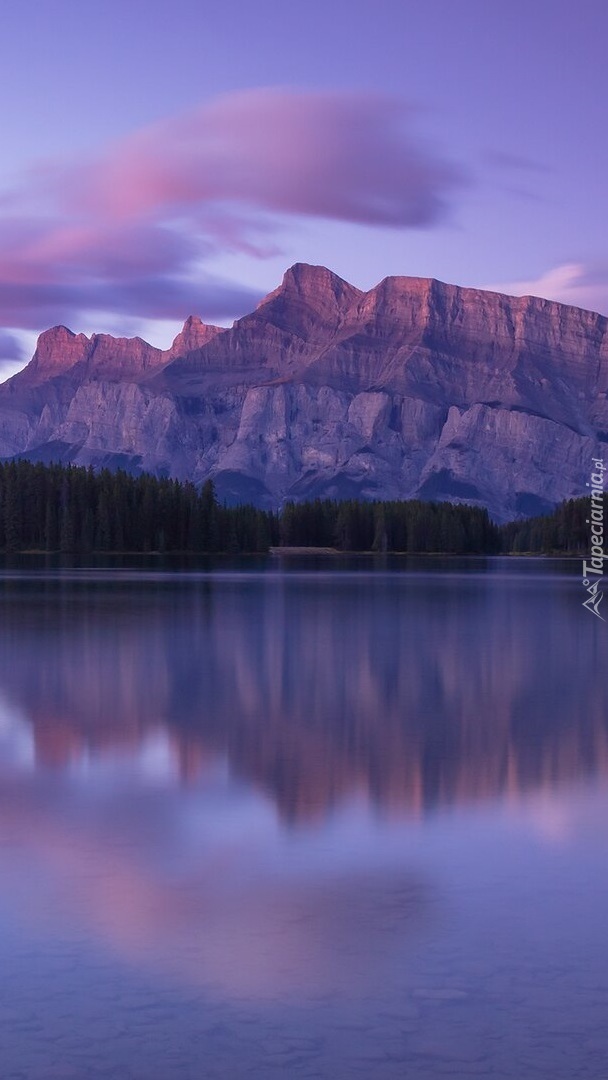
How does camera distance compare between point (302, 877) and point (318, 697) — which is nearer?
point (302, 877)

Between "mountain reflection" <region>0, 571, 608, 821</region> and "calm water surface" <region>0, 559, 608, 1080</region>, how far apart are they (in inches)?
6.2

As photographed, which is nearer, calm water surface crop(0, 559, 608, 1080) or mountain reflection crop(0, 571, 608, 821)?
calm water surface crop(0, 559, 608, 1080)

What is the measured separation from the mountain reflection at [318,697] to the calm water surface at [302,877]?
16cm

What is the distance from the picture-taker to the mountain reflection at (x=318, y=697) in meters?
23.6

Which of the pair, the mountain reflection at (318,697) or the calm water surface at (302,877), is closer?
the calm water surface at (302,877)

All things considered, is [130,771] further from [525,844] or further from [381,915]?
[381,915]

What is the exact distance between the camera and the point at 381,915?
45.9 ft

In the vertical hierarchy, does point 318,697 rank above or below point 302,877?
below

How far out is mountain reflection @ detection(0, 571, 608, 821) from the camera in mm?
23578

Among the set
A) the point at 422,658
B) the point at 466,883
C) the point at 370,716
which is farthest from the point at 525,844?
the point at 422,658

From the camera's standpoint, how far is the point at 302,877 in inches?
618

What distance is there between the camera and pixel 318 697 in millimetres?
34875

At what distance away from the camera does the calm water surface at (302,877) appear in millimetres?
10719

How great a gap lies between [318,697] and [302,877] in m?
19.2
